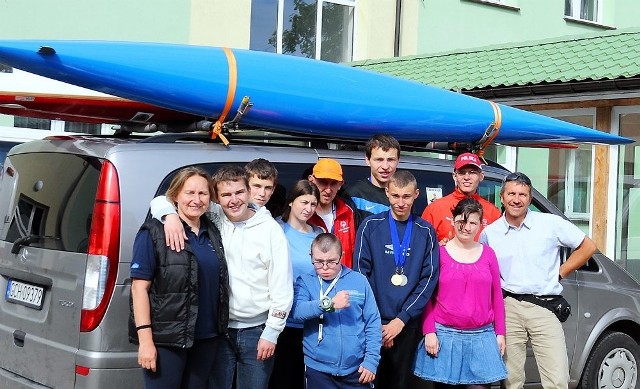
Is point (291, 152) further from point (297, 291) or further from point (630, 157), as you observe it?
point (630, 157)

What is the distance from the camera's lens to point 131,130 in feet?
19.0

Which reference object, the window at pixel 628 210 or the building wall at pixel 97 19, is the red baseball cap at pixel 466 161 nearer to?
the window at pixel 628 210

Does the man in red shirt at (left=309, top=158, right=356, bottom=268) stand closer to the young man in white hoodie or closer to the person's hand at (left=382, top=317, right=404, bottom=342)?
the person's hand at (left=382, top=317, right=404, bottom=342)

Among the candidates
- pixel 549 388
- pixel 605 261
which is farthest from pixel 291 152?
pixel 605 261

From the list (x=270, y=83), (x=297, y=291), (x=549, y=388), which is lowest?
(x=549, y=388)

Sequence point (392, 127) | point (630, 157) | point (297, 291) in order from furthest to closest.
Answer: point (630, 157)
point (392, 127)
point (297, 291)

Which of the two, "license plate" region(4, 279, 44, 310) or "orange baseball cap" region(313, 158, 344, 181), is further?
"orange baseball cap" region(313, 158, 344, 181)

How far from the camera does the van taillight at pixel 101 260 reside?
15.0ft

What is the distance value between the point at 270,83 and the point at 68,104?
1276 millimetres

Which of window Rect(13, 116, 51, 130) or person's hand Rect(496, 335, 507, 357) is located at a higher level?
window Rect(13, 116, 51, 130)

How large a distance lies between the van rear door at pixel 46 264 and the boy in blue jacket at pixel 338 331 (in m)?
1.14

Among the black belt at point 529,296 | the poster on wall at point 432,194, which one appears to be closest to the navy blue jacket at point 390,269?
the black belt at point 529,296

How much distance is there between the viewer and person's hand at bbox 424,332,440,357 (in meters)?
5.29

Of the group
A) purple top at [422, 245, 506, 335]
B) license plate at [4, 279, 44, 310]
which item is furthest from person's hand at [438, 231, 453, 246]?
license plate at [4, 279, 44, 310]
